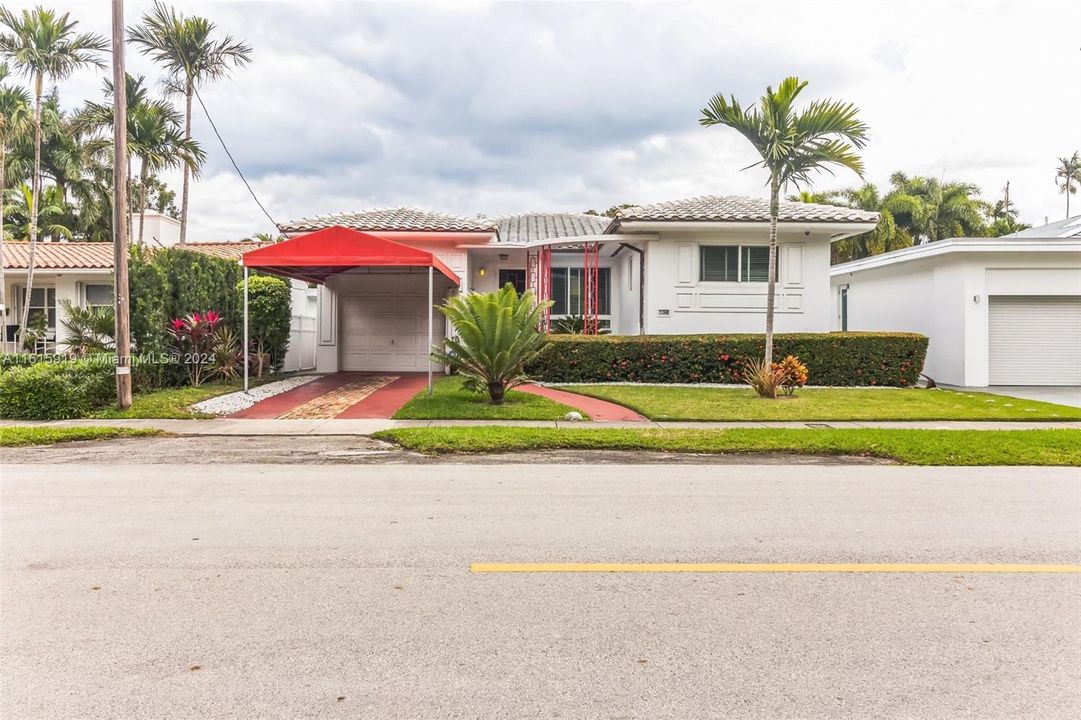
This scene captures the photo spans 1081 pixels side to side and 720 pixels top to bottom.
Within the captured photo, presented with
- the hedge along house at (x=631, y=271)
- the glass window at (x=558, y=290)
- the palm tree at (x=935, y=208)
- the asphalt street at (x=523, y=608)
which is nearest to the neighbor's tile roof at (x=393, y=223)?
the hedge along house at (x=631, y=271)

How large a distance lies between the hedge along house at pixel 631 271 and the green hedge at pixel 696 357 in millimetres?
2409

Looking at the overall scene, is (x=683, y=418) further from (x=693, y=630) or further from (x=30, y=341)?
(x=30, y=341)

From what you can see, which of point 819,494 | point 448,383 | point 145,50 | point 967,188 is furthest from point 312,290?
point 967,188

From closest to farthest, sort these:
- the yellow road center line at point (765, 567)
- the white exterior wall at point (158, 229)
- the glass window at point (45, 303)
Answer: the yellow road center line at point (765, 567)
the glass window at point (45, 303)
the white exterior wall at point (158, 229)

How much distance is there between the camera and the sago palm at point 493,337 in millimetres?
13141

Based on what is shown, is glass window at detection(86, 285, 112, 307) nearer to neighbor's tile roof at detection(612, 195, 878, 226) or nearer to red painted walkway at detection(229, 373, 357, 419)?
red painted walkway at detection(229, 373, 357, 419)

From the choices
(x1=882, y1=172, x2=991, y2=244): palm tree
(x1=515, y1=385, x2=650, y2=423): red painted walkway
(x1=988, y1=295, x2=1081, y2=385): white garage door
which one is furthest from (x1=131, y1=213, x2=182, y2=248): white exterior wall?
(x1=882, y1=172, x2=991, y2=244): palm tree

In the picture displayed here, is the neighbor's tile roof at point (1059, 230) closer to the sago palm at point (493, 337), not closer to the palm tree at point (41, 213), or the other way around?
the sago palm at point (493, 337)

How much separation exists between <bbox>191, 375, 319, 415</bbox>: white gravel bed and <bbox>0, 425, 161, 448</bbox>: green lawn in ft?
6.47

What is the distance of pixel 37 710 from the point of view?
304cm

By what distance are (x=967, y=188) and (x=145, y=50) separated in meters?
35.2

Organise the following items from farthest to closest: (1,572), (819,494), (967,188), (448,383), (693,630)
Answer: (967,188), (448,383), (819,494), (1,572), (693,630)

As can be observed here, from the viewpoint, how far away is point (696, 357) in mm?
17203

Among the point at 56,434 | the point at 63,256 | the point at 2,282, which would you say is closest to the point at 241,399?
the point at 56,434
